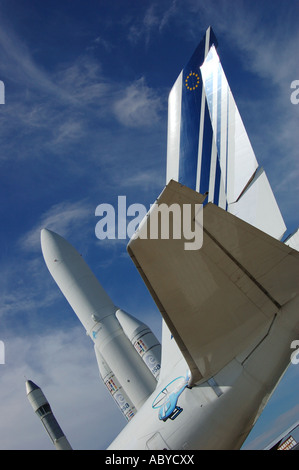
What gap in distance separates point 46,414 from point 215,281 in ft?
56.7

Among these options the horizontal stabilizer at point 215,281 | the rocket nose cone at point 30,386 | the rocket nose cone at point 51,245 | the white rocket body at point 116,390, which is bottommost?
the horizontal stabilizer at point 215,281

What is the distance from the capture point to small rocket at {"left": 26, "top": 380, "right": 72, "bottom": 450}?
19.6 metres

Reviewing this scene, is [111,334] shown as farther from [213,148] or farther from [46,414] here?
[213,148]

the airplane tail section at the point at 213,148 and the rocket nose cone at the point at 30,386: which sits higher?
the rocket nose cone at the point at 30,386

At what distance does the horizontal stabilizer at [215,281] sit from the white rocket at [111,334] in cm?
1064

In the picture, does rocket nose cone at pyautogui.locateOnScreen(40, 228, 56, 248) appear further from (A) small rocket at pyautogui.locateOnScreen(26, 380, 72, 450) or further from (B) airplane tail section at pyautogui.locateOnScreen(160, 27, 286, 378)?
(B) airplane tail section at pyautogui.locateOnScreen(160, 27, 286, 378)

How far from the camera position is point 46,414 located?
2019cm

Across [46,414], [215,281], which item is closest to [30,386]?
[46,414]

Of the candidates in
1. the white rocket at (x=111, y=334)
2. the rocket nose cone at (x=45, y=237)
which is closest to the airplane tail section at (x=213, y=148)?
the white rocket at (x=111, y=334)

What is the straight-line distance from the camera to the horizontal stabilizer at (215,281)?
19.1ft

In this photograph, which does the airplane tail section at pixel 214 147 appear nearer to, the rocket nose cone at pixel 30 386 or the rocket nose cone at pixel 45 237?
the rocket nose cone at pixel 45 237
